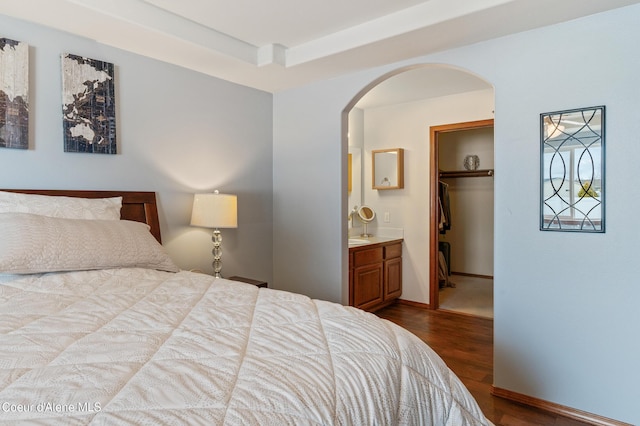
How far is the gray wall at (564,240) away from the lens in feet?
6.65

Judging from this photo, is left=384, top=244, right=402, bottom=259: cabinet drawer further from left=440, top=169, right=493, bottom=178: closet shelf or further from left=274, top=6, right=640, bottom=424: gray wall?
left=440, top=169, right=493, bottom=178: closet shelf

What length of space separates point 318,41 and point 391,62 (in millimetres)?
565

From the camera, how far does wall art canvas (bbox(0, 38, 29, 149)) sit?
2.12m

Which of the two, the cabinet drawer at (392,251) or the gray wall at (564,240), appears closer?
the gray wall at (564,240)

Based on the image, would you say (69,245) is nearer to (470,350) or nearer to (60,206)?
(60,206)

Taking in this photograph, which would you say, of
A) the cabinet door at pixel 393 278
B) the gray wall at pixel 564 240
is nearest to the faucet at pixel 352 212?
the cabinet door at pixel 393 278

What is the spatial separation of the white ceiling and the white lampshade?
3.36 ft

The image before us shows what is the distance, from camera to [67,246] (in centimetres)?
→ 185

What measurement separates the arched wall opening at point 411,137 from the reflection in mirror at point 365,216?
0.09 meters

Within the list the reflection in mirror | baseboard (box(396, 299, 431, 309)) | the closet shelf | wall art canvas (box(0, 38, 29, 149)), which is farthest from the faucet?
wall art canvas (box(0, 38, 29, 149))

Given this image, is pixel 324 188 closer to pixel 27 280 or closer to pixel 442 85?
pixel 442 85

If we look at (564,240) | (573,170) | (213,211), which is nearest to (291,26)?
(213,211)

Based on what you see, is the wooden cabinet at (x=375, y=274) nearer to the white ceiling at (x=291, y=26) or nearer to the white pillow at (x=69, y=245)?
the white ceiling at (x=291, y=26)

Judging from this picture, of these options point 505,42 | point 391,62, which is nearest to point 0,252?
point 391,62
